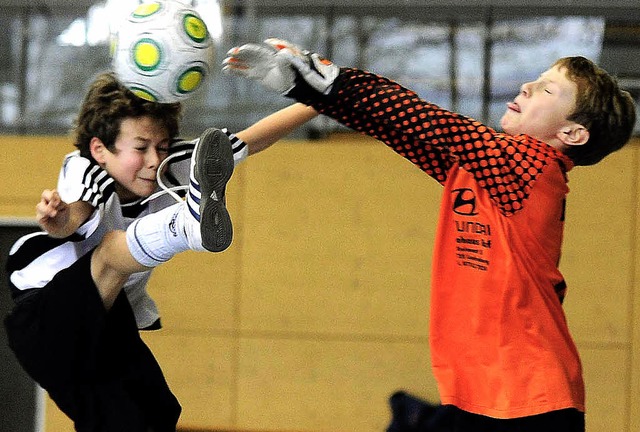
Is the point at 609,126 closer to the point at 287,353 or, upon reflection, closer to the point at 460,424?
the point at 460,424

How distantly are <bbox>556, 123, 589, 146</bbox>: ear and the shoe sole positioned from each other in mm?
1023

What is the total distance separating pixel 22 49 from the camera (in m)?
5.91

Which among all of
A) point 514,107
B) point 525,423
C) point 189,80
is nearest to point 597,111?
point 514,107

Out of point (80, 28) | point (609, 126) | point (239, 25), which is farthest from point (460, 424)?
point (80, 28)

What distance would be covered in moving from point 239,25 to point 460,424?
Result: 3.34 metres

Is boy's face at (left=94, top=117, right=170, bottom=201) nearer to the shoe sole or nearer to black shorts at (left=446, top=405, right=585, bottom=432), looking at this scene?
the shoe sole

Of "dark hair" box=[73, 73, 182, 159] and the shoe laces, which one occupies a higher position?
"dark hair" box=[73, 73, 182, 159]

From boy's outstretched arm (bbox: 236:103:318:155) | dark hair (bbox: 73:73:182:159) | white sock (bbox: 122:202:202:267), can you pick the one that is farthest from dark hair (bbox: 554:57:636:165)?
dark hair (bbox: 73:73:182:159)

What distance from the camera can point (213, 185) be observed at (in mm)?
3174

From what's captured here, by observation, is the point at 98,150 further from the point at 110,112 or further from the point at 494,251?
the point at 494,251

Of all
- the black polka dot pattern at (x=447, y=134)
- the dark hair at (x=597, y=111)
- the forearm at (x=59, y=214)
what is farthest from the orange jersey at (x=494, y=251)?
the forearm at (x=59, y=214)

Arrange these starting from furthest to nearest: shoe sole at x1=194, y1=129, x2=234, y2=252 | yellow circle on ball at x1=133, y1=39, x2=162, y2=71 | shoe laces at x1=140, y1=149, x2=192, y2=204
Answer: shoe laces at x1=140, y1=149, x2=192, y2=204
yellow circle on ball at x1=133, y1=39, x2=162, y2=71
shoe sole at x1=194, y1=129, x2=234, y2=252

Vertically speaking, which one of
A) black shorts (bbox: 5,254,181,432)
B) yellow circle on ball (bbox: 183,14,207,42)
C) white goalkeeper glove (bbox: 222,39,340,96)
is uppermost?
yellow circle on ball (bbox: 183,14,207,42)

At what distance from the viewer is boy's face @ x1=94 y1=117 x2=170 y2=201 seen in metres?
3.48
